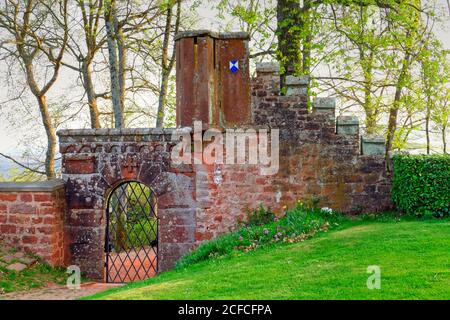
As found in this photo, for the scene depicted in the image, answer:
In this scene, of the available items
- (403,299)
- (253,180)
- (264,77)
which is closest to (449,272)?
(403,299)

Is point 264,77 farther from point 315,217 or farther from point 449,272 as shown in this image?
point 449,272

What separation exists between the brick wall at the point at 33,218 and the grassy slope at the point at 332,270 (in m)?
→ 3.31

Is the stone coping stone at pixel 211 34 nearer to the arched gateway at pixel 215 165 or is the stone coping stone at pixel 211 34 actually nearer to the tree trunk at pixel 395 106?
the arched gateway at pixel 215 165

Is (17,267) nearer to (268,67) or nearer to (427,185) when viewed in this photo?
(268,67)

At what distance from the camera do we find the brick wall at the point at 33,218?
1024 centimetres

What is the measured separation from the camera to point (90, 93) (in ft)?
63.1

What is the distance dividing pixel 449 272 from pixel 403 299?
1082 mm

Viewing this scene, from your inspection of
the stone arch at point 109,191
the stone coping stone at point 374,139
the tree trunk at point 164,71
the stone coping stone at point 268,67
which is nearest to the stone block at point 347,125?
the stone coping stone at point 374,139

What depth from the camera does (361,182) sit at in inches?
441

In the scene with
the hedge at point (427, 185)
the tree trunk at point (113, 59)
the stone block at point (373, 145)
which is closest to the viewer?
the hedge at point (427, 185)

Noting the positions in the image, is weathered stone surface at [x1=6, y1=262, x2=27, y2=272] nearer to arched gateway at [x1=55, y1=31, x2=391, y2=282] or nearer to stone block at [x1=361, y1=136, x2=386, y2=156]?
arched gateway at [x1=55, y1=31, x2=391, y2=282]

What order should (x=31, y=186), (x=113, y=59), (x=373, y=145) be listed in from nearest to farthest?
(x=31, y=186) < (x=373, y=145) < (x=113, y=59)

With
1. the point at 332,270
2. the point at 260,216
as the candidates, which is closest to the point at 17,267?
the point at 260,216

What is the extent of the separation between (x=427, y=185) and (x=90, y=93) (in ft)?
42.8
